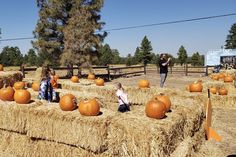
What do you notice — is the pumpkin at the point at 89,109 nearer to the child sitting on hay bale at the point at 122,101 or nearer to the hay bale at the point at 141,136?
the hay bale at the point at 141,136

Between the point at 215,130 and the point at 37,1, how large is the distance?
29304 millimetres

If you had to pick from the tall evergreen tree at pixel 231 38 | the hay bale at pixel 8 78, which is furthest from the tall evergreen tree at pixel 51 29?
the tall evergreen tree at pixel 231 38

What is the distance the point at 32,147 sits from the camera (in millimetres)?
8258

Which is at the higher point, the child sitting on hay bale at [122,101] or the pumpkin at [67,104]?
the pumpkin at [67,104]

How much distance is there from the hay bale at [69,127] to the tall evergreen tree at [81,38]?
23.4m

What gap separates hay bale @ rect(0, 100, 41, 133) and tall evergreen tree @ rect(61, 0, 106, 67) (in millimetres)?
22874

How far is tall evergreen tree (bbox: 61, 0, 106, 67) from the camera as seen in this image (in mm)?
31531

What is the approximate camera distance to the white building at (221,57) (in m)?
49.5

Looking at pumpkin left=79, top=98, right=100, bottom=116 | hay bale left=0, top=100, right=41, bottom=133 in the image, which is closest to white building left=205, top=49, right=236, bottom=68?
pumpkin left=79, top=98, right=100, bottom=116

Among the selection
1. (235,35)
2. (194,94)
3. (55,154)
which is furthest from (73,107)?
(235,35)

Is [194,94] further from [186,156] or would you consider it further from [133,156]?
[133,156]

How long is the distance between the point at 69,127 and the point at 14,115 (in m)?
1.95

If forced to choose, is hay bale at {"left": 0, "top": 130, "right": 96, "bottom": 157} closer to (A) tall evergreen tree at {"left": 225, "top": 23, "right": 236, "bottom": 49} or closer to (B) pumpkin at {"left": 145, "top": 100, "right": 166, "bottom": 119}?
(B) pumpkin at {"left": 145, "top": 100, "right": 166, "bottom": 119}

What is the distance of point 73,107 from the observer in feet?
27.3
